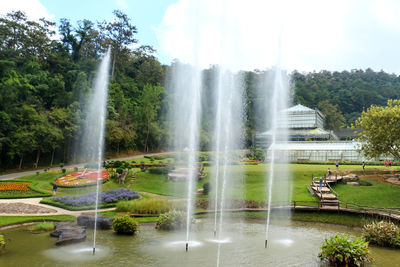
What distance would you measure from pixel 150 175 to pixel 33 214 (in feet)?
56.8

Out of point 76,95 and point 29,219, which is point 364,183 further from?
point 76,95

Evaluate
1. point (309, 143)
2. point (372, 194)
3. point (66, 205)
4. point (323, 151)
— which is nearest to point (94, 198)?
point (66, 205)

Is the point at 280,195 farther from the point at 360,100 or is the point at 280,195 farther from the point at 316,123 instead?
the point at 360,100

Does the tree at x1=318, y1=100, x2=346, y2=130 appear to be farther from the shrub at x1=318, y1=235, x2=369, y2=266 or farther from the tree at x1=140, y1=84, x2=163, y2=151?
the shrub at x1=318, y1=235, x2=369, y2=266

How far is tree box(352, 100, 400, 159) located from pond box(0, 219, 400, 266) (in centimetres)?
1464

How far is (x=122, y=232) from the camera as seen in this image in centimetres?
1778

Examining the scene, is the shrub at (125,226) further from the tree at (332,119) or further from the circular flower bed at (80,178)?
the tree at (332,119)

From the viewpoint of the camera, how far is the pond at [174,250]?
1280 centimetres

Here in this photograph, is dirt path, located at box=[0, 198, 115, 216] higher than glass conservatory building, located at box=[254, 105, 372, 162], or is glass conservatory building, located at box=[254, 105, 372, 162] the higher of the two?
glass conservatory building, located at box=[254, 105, 372, 162]

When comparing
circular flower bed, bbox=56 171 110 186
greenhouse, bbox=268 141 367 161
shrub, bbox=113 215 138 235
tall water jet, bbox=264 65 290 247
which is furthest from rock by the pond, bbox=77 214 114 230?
greenhouse, bbox=268 141 367 161

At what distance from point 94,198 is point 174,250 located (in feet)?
47.6

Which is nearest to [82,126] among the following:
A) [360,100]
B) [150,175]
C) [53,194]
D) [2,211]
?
[150,175]

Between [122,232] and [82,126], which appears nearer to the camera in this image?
[122,232]

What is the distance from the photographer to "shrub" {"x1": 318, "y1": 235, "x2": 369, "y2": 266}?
12.3 meters
